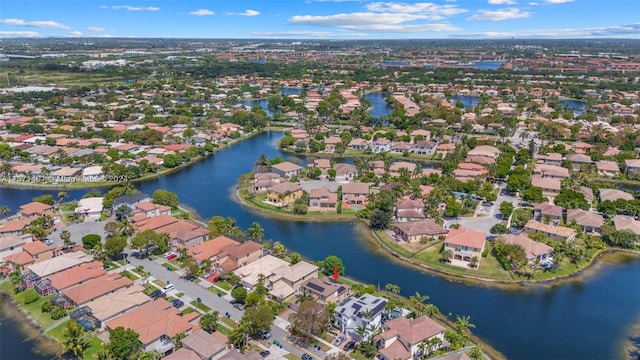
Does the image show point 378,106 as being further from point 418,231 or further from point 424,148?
point 418,231

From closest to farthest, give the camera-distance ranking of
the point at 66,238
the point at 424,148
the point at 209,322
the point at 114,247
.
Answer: the point at 209,322, the point at 114,247, the point at 66,238, the point at 424,148

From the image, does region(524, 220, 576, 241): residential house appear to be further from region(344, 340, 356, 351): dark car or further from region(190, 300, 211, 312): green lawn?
region(190, 300, 211, 312): green lawn

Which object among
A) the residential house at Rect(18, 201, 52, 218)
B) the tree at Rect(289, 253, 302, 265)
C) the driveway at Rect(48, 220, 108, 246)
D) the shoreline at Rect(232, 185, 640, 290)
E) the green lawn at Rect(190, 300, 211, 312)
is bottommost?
the shoreline at Rect(232, 185, 640, 290)

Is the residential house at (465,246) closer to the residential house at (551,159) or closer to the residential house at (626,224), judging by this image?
the residential house at (626,224)

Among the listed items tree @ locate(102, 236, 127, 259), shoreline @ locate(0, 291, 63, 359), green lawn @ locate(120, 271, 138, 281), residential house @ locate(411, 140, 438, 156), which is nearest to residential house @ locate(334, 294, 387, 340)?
green lawn @ locate(120, 271, 138, 281)

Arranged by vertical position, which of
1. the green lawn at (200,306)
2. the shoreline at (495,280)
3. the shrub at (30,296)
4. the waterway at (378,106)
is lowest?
the shoreline at (495,280)

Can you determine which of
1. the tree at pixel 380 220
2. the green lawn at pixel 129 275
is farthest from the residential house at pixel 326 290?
the green lawn at pixel 129 275

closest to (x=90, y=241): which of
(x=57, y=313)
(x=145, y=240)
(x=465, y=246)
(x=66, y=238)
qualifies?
(x=66, y=238)
